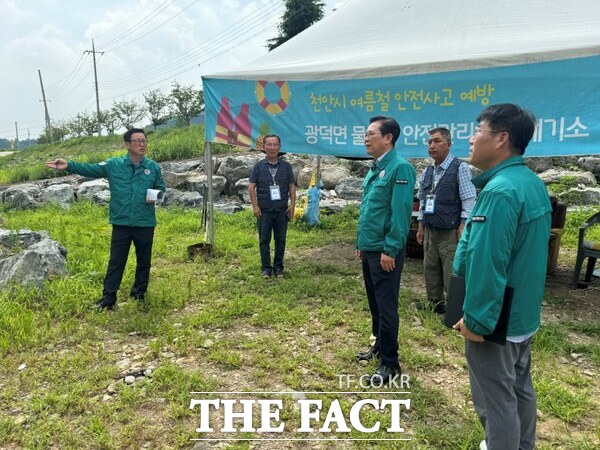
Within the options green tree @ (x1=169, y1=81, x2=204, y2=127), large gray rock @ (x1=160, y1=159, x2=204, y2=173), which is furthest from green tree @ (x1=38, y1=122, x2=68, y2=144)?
large gray rock @ (x1=160, y1=159, x2=204, y2=173)

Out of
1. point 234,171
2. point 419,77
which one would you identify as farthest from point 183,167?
point 419,77

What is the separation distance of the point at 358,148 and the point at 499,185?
3.38 m

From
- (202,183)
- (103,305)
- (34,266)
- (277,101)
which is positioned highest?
(277,101)

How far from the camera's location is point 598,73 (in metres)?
3.63

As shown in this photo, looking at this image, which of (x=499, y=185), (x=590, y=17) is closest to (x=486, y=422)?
(x=499, y=185)

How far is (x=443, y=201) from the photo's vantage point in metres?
3.89

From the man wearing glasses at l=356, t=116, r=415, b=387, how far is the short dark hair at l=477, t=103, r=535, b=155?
1039 millimetres

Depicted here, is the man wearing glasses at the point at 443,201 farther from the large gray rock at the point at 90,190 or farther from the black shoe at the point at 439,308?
the large gray rock at the point at 90,190

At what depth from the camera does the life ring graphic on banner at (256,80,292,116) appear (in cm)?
532

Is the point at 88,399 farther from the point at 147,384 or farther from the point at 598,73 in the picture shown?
the point at 598,73

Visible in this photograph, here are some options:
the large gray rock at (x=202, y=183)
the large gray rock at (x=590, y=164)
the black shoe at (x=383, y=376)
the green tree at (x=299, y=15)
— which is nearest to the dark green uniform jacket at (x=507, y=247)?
the black shoe at (x=383, y=376)

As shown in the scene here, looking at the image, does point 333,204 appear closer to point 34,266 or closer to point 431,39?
point 431,39

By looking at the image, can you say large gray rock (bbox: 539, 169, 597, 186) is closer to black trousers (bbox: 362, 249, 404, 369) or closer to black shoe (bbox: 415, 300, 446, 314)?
black shoe (bbox: 415, 300, 446, 314)

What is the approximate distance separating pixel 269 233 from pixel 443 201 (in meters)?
2.18
